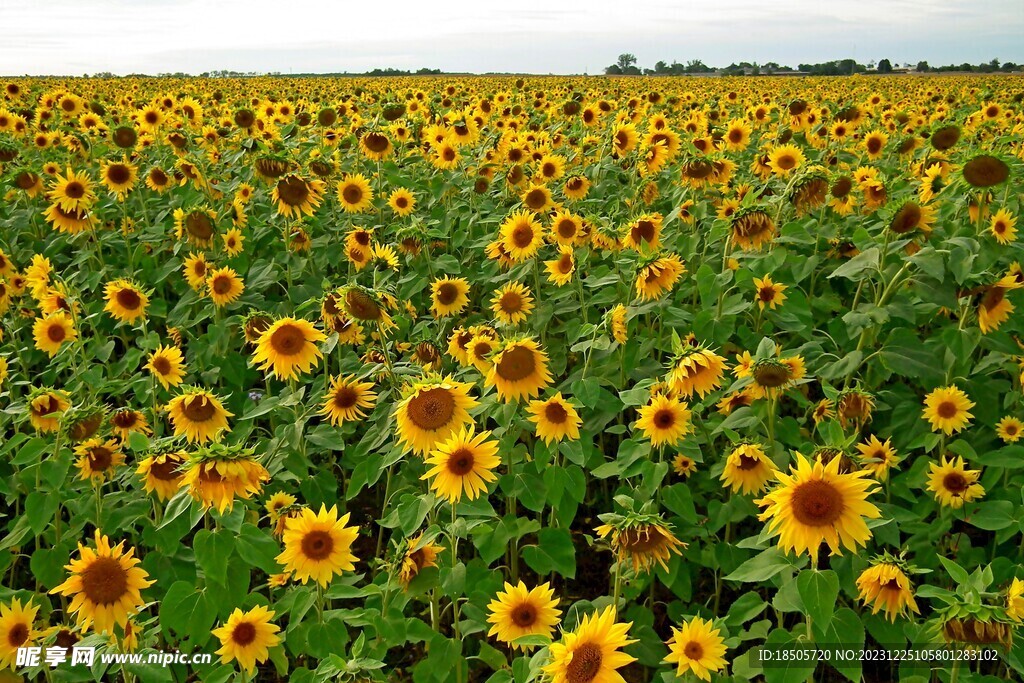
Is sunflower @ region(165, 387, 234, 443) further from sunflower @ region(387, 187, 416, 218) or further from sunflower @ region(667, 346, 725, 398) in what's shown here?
sunflower @ region(387, 187, 416, 218)

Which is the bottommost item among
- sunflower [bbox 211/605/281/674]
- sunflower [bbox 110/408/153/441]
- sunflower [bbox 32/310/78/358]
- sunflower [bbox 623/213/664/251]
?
sunflower [bbox 211/605/281/674]

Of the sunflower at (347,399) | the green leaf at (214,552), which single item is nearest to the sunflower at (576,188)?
the sunflower at (347,399)

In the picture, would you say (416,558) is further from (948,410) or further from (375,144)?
(375,144)

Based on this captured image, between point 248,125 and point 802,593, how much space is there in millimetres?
7826

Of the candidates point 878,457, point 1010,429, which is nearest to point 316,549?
point 878,457

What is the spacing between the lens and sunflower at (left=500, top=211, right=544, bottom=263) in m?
4.12

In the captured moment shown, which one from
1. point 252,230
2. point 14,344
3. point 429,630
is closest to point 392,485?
point 429,630

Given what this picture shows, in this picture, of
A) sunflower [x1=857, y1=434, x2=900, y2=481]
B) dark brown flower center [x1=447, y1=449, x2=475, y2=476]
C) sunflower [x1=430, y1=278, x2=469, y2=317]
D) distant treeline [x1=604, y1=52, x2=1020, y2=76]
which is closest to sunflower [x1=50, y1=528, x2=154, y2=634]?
dark brown flower center [x1=447, y1=449, x2=475, y2=476]

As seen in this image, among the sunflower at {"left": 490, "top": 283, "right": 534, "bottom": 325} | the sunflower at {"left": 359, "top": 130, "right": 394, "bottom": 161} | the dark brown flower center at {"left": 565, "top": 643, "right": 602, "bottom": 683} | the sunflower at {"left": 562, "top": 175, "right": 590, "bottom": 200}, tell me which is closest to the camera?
the dark brown flower center at {"left": 565, "top": 643, "right": 602, "bottom": 683}

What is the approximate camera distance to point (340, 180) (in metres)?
6.12

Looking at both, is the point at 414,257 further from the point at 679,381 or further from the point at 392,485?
the point at 679,381

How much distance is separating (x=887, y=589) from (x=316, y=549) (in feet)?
6.13

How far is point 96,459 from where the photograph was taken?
108 inches

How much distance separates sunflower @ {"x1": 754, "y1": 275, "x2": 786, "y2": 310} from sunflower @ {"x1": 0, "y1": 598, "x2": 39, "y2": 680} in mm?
3436
